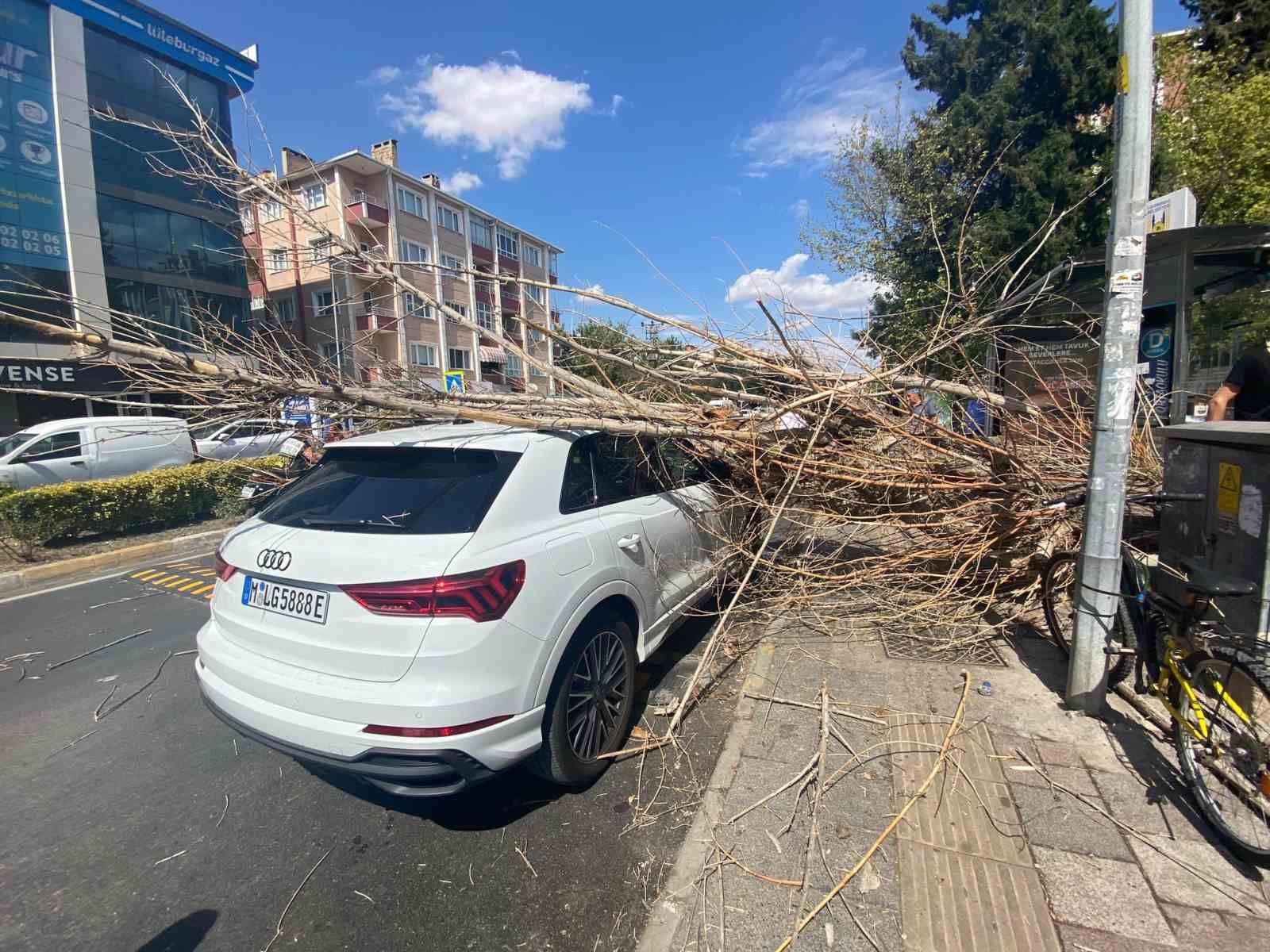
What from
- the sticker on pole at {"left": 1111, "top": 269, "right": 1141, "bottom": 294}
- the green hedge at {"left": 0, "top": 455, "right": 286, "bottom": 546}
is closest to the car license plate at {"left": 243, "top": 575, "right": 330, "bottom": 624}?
the sticker on pole at {"left": 1111, "top": 269, "right": 1141, "bottom": 294}

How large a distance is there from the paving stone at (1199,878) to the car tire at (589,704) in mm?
2204

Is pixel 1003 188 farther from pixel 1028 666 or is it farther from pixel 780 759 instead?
pixel 780 759

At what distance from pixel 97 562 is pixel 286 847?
766 cm

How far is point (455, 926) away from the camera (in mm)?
2252

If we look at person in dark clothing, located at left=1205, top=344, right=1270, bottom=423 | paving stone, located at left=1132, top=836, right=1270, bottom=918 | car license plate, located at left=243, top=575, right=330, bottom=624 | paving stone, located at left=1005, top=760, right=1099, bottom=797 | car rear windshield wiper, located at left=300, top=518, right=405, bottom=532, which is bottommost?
paving stone, located at left=1132, top=836, right=1270, bottom=918

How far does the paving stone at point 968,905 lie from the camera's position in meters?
1.99

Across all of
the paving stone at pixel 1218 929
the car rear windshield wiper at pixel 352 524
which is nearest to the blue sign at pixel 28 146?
the car rear windshield wiper at pixel 352 524

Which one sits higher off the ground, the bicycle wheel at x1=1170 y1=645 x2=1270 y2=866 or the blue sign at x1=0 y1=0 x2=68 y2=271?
the blue sign at x1=0 y1=0 x2=68 y2=271

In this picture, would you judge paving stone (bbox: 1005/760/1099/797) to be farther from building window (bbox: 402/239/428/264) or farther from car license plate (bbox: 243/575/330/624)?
building window (bbox: 402/239/428/264)

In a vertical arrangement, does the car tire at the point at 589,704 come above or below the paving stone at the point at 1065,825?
above

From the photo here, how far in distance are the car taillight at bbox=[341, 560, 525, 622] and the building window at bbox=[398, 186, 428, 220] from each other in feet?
115

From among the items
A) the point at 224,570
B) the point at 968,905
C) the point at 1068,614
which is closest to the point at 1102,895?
the point at 968,905

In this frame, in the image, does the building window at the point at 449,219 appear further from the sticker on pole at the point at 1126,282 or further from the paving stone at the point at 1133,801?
the paving stone at the point at 1133,801

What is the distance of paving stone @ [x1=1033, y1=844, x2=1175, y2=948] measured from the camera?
2000mm
